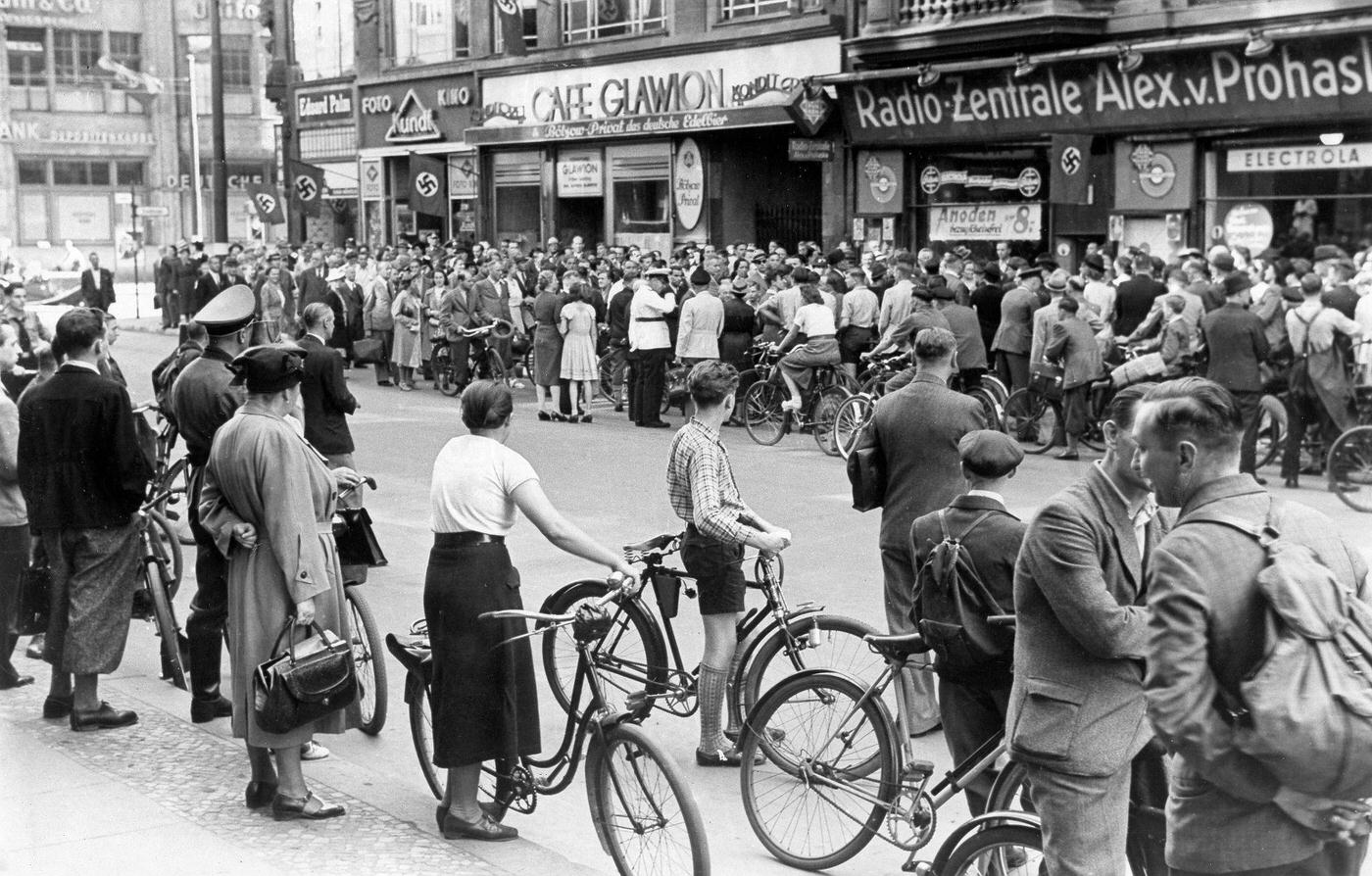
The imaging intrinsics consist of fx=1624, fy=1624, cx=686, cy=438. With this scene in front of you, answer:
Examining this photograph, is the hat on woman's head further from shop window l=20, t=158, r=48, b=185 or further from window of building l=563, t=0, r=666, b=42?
shop window l=20, t=158, r=48, b=185

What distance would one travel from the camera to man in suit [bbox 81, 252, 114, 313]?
33125 mm

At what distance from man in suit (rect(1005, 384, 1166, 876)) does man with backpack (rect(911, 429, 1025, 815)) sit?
80 centimetres

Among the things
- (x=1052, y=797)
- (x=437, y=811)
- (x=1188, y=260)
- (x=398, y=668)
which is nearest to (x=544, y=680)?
(x=398, y=668)

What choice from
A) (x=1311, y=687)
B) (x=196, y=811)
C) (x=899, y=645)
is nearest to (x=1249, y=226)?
(x=899, y=645)

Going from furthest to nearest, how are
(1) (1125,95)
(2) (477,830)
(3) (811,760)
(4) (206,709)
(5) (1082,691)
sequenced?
(1) (1125,95)
(4) (206,709)
(2) (477,830)
(3) (811,760)
(5) (1082,691)

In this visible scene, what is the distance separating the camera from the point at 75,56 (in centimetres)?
6156

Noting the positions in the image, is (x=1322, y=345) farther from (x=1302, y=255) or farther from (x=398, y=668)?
(x=398, y=668)

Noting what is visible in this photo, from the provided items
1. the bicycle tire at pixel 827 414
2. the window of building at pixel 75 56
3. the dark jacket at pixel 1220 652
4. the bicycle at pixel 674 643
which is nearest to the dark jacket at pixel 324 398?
the bicycle at pixel 674 643

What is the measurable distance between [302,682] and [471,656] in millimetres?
695

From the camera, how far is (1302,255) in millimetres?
20250

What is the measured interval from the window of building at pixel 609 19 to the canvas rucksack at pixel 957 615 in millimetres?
26271

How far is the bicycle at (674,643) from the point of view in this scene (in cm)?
628

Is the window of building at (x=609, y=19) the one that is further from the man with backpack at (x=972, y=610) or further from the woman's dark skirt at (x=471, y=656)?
the man with backpack at (x=972, y=610)

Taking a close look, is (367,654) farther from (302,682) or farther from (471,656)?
(471,656)
